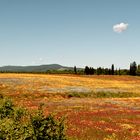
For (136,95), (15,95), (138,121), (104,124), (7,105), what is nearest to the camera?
(7,105)

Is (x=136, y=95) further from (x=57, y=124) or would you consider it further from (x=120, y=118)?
(x=57, y=124)

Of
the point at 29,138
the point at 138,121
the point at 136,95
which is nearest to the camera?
the point at 29,138

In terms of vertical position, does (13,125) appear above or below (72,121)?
above

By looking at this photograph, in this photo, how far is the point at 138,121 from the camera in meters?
40.8

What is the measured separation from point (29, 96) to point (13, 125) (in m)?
53.4

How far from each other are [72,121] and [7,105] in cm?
914

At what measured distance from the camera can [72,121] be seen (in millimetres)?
37719

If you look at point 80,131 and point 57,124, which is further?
point 80,131

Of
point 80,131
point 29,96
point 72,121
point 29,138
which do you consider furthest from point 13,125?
point 29,96

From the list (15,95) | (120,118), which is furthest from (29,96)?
(120,118)

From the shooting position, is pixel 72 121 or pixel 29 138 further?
pixel 72 121

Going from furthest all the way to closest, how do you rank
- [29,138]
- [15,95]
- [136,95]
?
[136,95] → [15,95] → [29,138]

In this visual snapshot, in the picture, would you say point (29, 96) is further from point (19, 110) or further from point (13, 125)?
point (13, 125)

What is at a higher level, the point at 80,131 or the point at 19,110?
the point at 19,110
